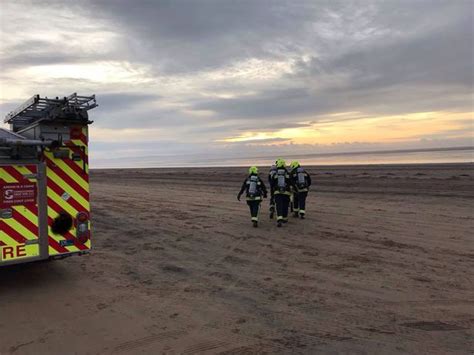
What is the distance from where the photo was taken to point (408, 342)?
4.31 metres

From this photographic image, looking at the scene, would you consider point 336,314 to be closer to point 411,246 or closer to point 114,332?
point 114,332

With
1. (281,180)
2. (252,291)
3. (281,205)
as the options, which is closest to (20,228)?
(252,291)

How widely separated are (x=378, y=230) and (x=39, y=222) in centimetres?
776

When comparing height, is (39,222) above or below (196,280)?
above

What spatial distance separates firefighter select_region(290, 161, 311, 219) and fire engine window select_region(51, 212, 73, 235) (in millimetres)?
7660

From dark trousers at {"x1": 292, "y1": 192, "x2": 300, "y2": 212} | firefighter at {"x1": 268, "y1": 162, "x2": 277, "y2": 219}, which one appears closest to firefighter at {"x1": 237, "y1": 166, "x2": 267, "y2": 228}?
firefighter at {"x1": 268, "y1": 162, "x2": 277, "y2": 219}

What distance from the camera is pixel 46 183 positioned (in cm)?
585

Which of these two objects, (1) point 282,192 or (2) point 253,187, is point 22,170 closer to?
(2) point 253,187

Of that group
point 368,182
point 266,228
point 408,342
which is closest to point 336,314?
point 408,342

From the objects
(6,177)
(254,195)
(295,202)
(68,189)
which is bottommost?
(295,202)

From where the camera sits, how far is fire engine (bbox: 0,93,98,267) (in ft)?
18.0

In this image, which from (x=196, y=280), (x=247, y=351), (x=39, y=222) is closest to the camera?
(x=247, y=351)

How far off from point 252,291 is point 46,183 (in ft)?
11.0

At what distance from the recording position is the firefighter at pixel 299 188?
12.4m
